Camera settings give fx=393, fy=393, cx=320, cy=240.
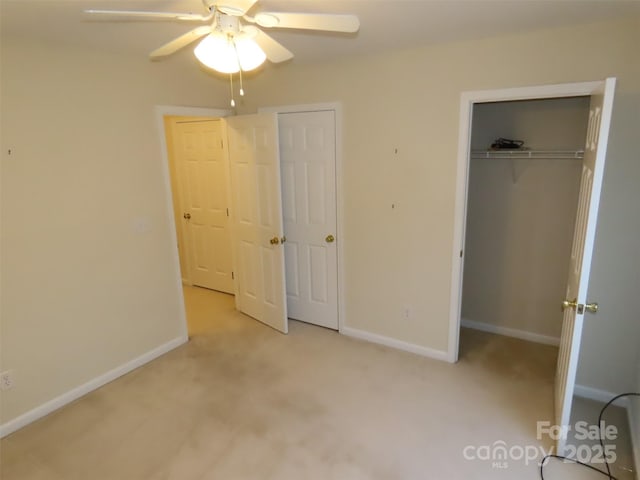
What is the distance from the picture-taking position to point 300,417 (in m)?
2.63

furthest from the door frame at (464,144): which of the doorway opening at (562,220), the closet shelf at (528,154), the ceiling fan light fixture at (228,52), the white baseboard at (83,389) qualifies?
the white baseboard at (83,389)

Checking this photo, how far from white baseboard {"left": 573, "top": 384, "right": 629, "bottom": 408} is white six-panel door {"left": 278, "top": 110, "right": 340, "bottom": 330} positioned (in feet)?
6.53

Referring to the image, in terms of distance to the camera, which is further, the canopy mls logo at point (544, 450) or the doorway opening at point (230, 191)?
the doorway opening at point (230, 191)

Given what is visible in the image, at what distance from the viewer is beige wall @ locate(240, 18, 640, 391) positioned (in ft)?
7.76

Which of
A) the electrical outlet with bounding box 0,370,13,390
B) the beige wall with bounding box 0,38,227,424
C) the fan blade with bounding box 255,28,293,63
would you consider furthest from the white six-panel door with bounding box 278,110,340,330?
the electrical outlet with bounding box 0,370,13,390

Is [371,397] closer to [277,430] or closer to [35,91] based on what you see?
[277,430]

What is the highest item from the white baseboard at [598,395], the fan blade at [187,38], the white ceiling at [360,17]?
the white ceiling at [360,17]

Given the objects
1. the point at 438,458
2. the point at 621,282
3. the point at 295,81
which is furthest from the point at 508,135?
the point at 438,458

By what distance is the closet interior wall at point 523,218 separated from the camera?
3148mm

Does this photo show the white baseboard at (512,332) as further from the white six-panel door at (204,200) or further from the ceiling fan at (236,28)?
the ceiling fan at (236,28)

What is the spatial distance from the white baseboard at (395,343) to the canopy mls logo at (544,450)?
942 millimetres

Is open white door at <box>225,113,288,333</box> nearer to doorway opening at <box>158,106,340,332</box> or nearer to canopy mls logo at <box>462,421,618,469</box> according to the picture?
doorway opening at <box>158,106,340,332</box>

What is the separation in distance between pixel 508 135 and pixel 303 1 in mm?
2246

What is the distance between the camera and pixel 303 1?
72.6 inches
